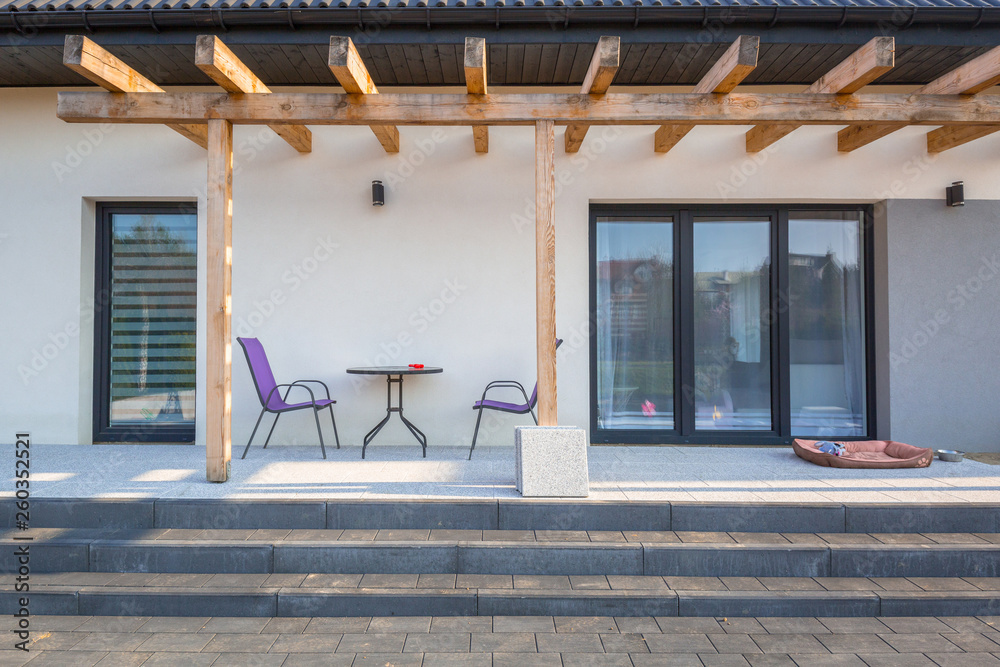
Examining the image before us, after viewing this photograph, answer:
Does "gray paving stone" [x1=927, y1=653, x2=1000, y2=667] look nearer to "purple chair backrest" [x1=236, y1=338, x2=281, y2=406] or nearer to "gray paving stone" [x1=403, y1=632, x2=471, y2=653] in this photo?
"gray paving stone" [x1=403, y1=632, x2=471, y2=653]

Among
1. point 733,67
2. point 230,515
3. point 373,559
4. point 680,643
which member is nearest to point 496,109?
point 733,67

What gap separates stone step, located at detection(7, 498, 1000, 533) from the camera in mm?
3213

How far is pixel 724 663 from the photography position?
231 centimetres

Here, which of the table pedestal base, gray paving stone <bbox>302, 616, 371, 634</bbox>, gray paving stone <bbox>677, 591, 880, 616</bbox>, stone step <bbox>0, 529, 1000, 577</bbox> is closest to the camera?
gray paving stone <bbox>302, 616, 371, 634</bbox>

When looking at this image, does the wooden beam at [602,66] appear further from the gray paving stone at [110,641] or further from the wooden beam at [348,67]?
the gray paving stone at [110,641]

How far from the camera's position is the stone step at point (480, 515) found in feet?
10.5

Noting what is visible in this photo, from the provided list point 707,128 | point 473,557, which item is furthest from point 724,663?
point 707,128

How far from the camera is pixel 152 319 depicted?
515 centimetres

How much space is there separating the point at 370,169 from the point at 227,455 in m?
2.57

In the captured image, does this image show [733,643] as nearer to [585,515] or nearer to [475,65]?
[585,515]

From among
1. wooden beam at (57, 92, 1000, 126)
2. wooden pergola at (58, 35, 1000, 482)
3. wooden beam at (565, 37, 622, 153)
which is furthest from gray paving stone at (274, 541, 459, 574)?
wooden beam at (565, 37, 622, 153)

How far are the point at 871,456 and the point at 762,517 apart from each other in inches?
67.6

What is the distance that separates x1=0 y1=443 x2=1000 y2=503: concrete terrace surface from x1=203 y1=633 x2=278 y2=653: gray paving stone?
2.82 ft

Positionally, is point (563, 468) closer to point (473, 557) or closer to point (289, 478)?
point (473, 557)
